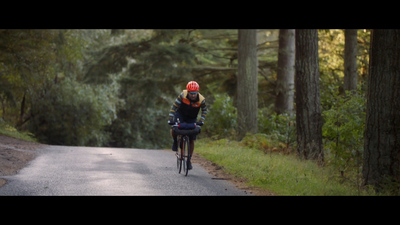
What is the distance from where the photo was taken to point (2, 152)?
1619 cm

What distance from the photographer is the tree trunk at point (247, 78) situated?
23156 millimetres

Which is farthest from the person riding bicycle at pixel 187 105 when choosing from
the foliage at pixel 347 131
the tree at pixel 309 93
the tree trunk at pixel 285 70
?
the tree trunk at pixel 285 70

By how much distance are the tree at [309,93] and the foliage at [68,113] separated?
80.2 ft

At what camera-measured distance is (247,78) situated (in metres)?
23.4

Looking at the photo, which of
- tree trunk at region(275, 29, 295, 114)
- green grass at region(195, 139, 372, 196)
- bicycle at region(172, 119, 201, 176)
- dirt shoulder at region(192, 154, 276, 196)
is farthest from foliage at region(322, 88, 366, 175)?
tree trunk at region(275, 29, 295, 114)

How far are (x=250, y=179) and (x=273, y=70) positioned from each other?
17710 millimetres

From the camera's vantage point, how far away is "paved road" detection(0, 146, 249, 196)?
10281mm

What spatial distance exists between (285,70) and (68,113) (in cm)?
1794

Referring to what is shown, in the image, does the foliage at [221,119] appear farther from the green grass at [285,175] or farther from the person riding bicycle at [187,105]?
the person riding bicycle at [187,105]

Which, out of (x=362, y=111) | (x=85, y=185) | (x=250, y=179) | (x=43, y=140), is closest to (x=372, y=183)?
(x=250, y=179)

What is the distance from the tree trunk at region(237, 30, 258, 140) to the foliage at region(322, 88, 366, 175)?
7206mm

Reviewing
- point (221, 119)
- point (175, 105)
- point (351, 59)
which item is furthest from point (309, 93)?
point (221, 119)

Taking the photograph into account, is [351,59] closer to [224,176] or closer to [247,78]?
[247,78]

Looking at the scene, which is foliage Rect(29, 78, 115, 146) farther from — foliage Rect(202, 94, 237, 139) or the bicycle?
the bicycle
